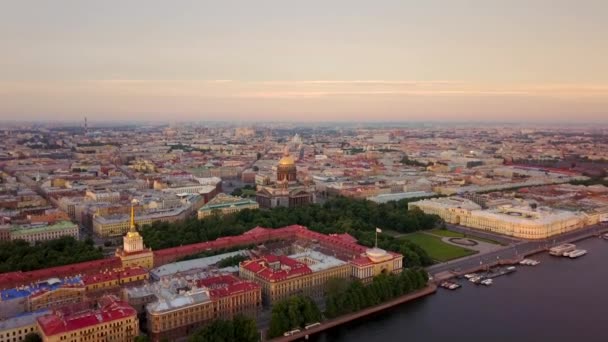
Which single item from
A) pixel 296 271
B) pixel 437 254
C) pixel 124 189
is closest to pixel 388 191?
pixel 437 254

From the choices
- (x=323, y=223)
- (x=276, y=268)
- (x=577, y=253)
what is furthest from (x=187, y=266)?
(x=577, y=253)

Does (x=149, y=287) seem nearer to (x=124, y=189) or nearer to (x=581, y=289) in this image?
(x=581, y=289)

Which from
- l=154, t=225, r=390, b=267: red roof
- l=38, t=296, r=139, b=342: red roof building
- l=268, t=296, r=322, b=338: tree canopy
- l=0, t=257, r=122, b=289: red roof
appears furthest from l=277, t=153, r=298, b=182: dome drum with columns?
l=38, t=296, r=139, b=342: red roof building

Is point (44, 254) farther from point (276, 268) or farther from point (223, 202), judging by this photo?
point (223, 202)

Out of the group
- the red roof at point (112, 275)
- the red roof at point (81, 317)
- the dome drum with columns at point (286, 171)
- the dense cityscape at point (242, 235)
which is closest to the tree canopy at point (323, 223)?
the dense cityscape at point (242, 235)

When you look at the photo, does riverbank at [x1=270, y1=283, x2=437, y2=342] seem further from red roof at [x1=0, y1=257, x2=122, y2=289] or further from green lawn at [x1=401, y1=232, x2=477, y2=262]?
red roof at [x1=0, y1=257, x2=122, y2=289]

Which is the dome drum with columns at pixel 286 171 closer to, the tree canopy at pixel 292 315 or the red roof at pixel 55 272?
the red roof at pixel 55 272
